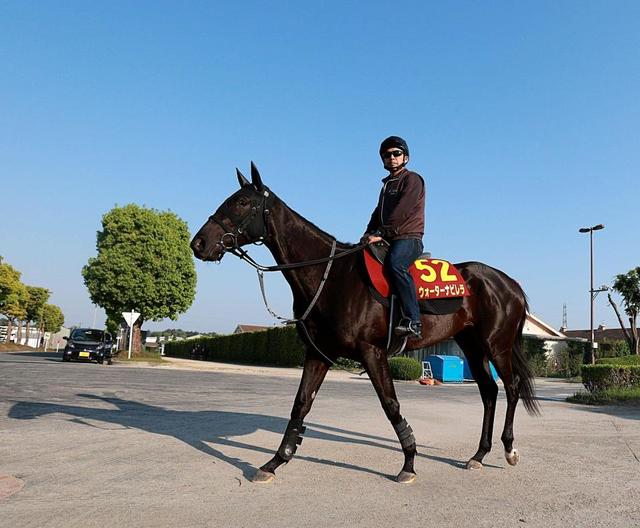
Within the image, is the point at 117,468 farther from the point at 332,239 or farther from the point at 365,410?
the point at 365,410

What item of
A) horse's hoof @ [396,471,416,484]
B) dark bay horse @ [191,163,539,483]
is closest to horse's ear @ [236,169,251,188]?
dark bay horse @ [191,163,539,483]

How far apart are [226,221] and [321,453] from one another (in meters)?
2.72

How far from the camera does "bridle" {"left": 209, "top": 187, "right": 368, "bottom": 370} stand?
490 cm

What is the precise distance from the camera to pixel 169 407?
9898 mm

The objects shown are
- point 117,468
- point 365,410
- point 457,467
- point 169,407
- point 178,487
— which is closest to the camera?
point 178,487

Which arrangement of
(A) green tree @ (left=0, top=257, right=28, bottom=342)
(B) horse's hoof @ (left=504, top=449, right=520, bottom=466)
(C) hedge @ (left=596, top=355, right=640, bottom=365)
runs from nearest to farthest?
1. (B) horse's hoof @ (left=504, top=449, right=520, bottom=466)
2. (C) hedge @ (left=596, top=355, right=640, bottom=365)
3. (A) green tree @ (left=0, top=257, right=28, bottom=342)

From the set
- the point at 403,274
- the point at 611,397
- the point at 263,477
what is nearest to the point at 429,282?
the point at 403,274

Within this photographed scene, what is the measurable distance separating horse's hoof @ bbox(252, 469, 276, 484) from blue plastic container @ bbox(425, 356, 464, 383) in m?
24.5

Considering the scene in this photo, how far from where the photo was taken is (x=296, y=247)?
5.13 meters

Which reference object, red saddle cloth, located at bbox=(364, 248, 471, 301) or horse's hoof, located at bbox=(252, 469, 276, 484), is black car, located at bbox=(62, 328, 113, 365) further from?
red saddle cloth, located at bbox=(364, 248, 471, 301)

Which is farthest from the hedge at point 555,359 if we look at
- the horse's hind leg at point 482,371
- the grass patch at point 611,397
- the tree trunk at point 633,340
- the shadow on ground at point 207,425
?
the horse's hind leg at point 482,371

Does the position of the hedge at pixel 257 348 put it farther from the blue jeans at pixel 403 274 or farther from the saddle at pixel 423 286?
the blue jeans at pixel 403 274

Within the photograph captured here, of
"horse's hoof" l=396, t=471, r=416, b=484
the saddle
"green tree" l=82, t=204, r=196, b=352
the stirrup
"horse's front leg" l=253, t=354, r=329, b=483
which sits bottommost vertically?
"horse's hoof" l=396, t=471, r=416, b=484

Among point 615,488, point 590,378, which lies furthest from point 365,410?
point 590,378
